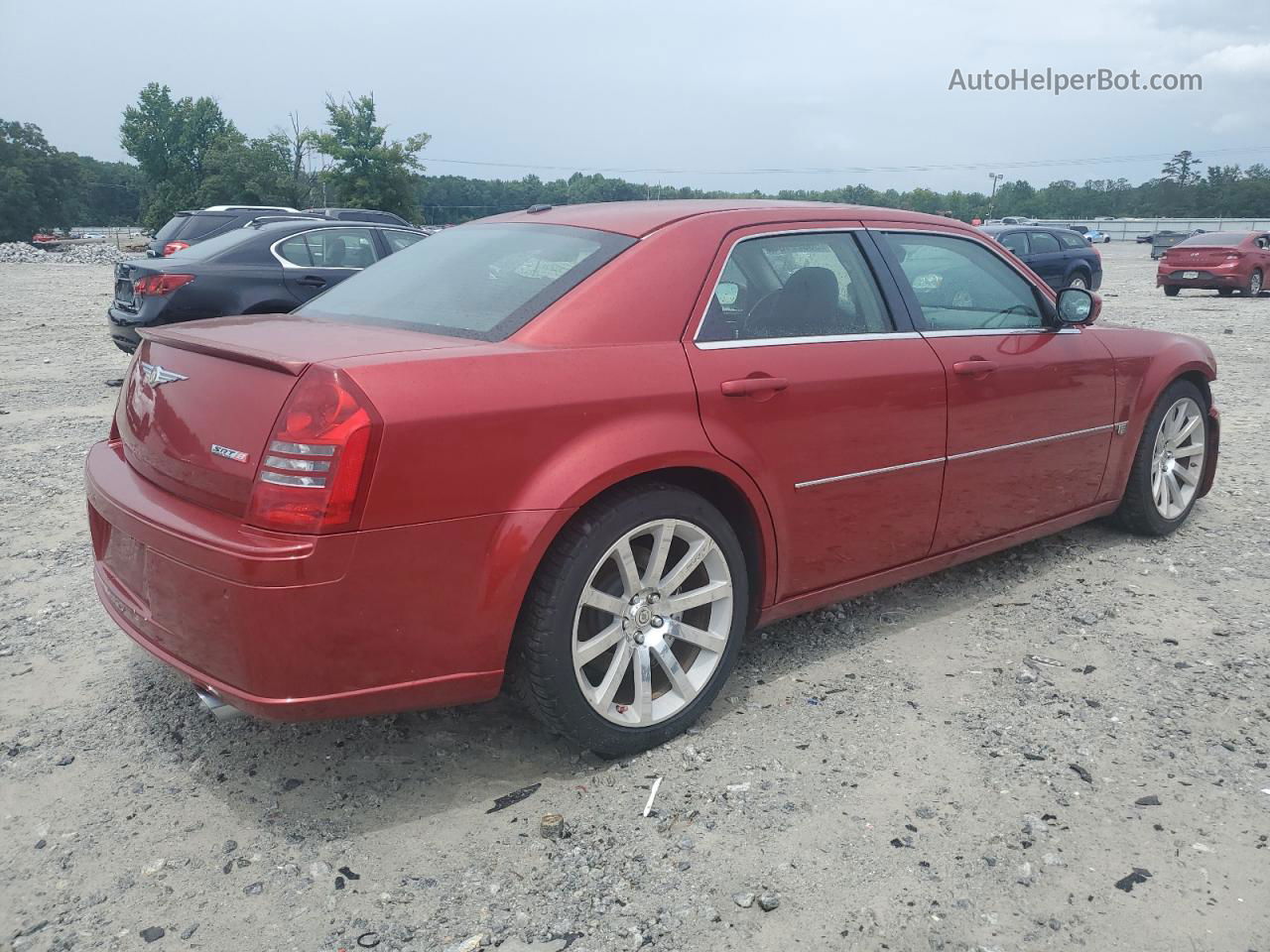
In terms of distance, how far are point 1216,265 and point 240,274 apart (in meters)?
20.2

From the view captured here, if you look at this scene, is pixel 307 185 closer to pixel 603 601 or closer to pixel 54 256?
pixel 54 256

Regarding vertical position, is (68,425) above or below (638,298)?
below

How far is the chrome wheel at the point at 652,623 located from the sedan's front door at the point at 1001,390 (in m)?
1.15

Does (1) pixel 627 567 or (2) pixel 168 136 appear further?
(2) pixel 168 136

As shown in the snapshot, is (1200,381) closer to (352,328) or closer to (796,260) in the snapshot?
(796,260)

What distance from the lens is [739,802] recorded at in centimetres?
283

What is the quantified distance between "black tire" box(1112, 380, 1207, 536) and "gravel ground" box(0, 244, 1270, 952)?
27.7 inches

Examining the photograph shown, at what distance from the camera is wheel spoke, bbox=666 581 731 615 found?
10.0 feet

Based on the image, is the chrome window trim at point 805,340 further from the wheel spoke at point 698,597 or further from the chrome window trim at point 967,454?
the wheel spoke at point 698,597

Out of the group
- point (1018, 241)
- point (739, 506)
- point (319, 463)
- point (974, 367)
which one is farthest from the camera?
point (1018, 241)

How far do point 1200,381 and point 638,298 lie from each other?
3.50 metres

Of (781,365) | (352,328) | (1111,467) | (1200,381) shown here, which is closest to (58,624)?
(352,328)

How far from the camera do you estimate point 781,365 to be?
324cm

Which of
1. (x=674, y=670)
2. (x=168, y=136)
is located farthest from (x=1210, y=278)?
(x=168, y=136)
